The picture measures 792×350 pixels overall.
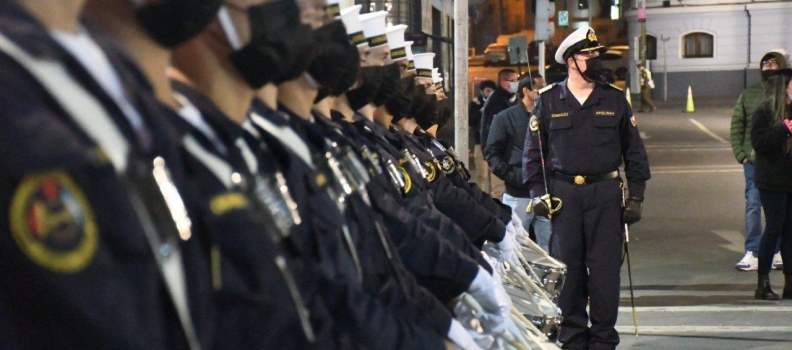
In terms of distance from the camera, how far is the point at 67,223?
141 centimetres

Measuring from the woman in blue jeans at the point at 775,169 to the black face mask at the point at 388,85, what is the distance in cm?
540

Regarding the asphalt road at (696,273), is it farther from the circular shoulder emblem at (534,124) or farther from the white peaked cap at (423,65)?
the white peaked cap at (423,65)

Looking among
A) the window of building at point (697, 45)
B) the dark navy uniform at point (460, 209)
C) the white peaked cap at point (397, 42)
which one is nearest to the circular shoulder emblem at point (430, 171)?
the dark navy uniform at point (460, 209)

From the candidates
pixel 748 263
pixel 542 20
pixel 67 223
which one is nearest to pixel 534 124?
pixel 748 263

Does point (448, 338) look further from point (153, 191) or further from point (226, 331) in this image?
point (153, 191)

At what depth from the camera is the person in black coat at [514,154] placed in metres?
9.91

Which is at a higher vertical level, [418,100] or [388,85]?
[388,85]

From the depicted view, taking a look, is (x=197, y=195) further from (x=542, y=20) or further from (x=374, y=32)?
(x=542, y=20)

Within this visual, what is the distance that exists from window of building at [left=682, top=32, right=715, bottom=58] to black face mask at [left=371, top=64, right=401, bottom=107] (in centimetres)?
5389

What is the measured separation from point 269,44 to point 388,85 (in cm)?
227

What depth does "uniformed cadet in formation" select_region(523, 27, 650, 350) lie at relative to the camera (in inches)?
284

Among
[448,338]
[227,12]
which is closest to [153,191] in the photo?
[227,12]

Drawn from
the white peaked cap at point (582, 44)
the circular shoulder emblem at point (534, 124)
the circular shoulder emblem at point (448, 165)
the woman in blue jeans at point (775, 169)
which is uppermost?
the white peaked cap at point (582, 44)

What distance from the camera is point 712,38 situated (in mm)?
56281
